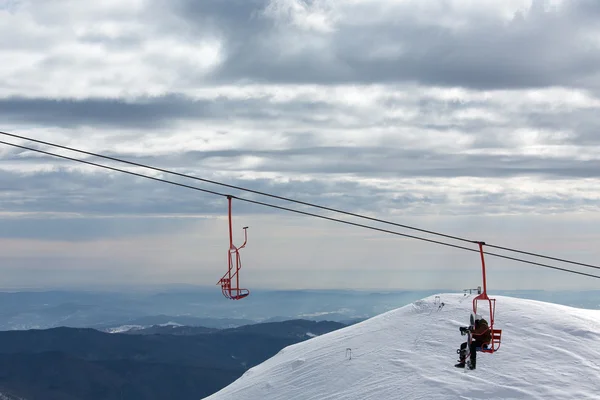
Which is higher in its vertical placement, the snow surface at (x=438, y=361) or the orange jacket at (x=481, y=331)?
the orange jacket at (x=481, y=331)

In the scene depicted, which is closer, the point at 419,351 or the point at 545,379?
the point at 545,379

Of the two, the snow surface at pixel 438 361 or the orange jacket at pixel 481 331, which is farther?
the snow surface at pixel 438 361

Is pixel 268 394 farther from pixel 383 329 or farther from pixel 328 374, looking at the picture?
pixel 383 329

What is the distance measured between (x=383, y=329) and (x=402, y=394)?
16855 millimetres

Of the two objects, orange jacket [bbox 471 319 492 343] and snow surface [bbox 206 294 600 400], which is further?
snow surface [bbox 206 294 600 400]

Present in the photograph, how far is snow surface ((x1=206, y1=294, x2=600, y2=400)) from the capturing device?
5484 centimetres

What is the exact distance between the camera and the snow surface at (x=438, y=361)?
54844 mm

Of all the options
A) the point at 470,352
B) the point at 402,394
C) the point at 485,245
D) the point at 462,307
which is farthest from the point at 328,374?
the point at 485,245

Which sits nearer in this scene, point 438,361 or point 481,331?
point 481,331

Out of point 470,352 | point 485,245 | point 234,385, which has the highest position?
point 485,245

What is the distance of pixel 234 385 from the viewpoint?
73.4m

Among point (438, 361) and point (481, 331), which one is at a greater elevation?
point (481, 331)

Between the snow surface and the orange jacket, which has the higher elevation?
the orange jacket

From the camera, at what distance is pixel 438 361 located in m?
60.6
